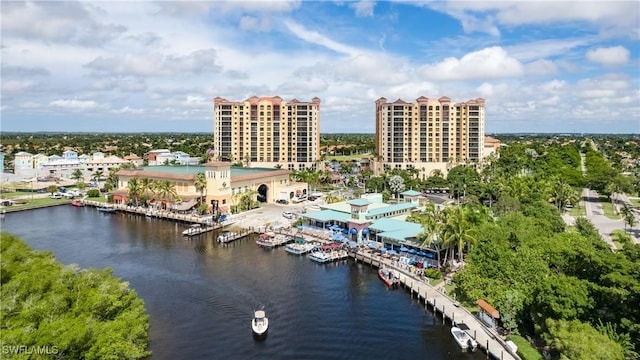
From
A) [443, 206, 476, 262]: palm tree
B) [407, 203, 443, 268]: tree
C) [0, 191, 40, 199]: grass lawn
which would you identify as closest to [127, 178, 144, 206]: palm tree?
[0, 191, 40, 199]: grass lawn

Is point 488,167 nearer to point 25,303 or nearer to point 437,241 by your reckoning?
point 437,241

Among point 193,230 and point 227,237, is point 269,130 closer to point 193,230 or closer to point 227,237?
point 193,230

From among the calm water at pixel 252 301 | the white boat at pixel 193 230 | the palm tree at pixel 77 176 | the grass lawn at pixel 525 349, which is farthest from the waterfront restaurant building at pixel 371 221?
the palm tree at pixel 77 176

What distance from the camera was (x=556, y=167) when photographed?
114812mm

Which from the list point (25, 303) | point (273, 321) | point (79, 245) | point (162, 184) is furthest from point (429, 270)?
point (162, 184)

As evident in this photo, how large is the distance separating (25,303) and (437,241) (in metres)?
37.2

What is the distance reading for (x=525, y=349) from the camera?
3155cm

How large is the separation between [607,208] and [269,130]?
79495 mm

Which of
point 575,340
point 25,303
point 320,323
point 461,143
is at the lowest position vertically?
point 320,323

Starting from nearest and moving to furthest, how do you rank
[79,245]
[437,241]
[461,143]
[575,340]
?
[575,340] → [437,241] → [79,245] → [461,143]

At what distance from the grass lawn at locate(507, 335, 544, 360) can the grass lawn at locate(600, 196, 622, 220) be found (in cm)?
5540

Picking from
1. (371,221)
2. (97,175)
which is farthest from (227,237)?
(97,175)

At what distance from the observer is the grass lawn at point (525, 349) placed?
30489 millimetres

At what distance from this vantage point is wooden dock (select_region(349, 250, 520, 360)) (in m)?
32.6
